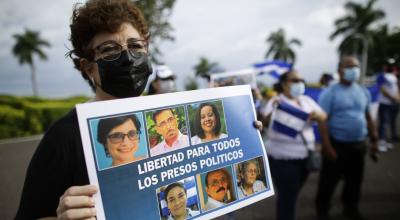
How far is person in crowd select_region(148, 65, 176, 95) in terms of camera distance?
323 cm

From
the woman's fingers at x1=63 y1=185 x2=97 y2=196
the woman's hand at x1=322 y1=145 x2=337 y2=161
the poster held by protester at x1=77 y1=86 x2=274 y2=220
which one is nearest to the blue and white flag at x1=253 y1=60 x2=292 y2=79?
the woman's hand at x1=322 y1=145 x2=337 y2=161

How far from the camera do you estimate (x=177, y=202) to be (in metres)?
1.10

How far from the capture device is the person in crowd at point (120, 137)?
983 mm

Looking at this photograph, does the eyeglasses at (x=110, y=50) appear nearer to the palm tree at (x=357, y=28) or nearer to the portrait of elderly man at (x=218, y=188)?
the portrait of elderly man at (x=218, y=188)

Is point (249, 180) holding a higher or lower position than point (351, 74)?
lower

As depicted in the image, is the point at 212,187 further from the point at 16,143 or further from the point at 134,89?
the point at 16,143

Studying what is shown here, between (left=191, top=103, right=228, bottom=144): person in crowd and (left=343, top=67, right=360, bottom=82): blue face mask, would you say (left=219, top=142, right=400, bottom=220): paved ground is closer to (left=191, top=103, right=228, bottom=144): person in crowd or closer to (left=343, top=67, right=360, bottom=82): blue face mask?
(left=343, top=67, right=360, bottom=82): blue face mask

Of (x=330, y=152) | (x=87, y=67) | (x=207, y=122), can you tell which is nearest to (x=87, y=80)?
(x=87, y=67)

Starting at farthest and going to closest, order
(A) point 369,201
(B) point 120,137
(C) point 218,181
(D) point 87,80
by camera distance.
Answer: (A) point 369,201 → (D) point 87,80 → (C) point 218,181 → (B) point 120,137

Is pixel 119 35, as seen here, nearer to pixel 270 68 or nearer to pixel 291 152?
pixel 291 152

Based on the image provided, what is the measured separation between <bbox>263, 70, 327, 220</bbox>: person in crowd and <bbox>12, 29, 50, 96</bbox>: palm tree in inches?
1767

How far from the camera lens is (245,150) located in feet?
4.41

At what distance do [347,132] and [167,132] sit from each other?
9.47ft

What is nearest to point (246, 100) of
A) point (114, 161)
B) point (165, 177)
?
point (165, 177)
